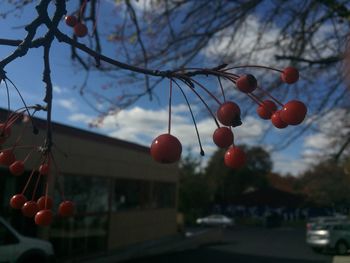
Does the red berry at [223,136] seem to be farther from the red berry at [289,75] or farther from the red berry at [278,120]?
the red berry at [289,75]

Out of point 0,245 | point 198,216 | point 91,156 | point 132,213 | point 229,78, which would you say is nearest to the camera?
point 229,78

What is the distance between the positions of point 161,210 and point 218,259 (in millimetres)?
5249

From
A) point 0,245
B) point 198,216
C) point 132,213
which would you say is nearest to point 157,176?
point 132,213

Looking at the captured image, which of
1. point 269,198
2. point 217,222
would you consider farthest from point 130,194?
point 269,198

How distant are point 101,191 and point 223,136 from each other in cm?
1531

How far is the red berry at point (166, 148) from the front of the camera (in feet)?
4.37

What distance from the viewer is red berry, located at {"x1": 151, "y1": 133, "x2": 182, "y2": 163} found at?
133 centimetres

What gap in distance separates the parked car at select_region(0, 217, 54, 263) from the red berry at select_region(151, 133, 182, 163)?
8230 millimetres

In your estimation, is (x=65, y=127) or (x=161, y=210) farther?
(x=161, y=210)

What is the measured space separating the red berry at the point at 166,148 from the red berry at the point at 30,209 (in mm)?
833

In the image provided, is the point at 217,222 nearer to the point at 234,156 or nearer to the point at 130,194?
the point at 130,194

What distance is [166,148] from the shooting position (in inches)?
52.4

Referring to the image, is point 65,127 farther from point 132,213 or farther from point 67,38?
point 67,38

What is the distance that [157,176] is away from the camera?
70.6ft
